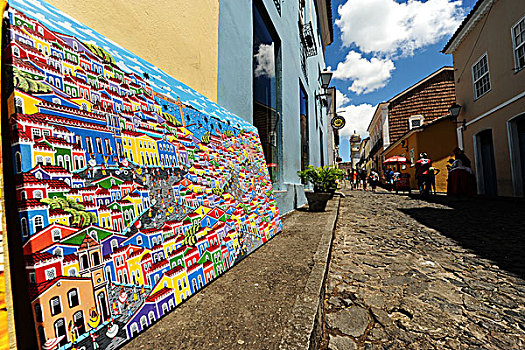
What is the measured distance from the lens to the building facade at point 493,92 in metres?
7.96

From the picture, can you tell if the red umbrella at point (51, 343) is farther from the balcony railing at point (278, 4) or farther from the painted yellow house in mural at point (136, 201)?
the balcony railing at point (278, 4)

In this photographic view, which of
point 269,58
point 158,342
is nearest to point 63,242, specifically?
point 158,342

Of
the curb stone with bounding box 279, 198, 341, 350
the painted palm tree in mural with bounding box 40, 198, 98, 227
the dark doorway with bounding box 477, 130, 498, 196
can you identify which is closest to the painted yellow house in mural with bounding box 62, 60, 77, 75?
the painted palm tree in mural with bounding box 40, 198, 98, 227

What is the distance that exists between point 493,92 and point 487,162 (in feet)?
9.61

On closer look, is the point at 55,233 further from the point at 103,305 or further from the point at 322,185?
the point at 322,185

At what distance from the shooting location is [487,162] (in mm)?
10180

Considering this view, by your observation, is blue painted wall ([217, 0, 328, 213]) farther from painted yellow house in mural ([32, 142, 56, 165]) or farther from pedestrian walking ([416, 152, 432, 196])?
pedestrian walking ([416, 152, 432, 196])

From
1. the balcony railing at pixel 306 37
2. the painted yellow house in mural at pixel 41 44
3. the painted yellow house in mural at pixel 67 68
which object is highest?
the balcony railing at pixel 306 37

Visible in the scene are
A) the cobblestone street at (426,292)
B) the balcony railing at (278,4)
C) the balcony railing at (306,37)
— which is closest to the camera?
the cobblestone street at (426,292)

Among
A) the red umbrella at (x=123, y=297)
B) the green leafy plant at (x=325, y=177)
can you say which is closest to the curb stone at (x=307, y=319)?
the red umbrella at (x=123, y=297)

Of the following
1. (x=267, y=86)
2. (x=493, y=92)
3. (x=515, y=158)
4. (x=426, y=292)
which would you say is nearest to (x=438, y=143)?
(x=493, y=92)

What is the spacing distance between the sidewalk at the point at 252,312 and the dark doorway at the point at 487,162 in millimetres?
11683

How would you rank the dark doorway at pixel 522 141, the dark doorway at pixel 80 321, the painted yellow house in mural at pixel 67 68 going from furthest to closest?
the dark doorway at pixel 522 141 → the painted yellow house in mural at pixel 67 68 → the dark doorway at pixel 80 321

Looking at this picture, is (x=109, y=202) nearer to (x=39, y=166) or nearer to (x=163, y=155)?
(x=39, y=166)
